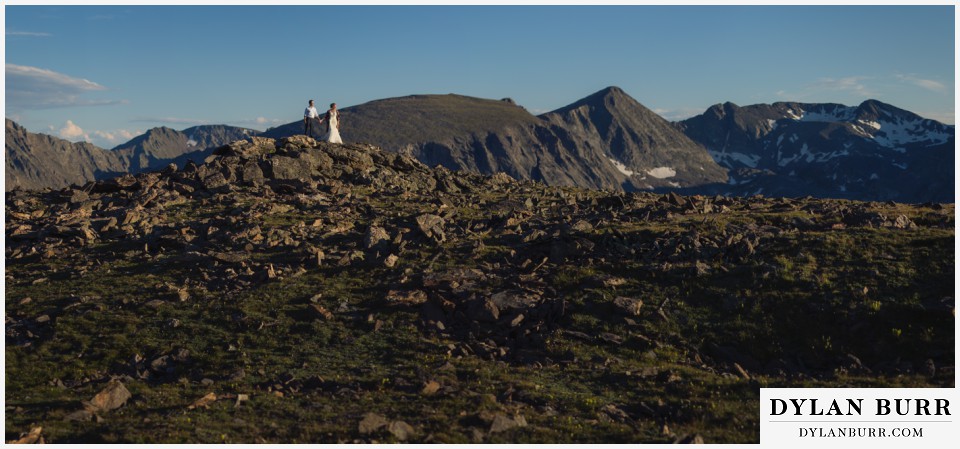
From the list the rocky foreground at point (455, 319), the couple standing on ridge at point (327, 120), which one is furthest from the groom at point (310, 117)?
the rocky foreground at point (455, 319)

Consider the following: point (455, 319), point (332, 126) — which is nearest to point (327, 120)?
point (332, 126)

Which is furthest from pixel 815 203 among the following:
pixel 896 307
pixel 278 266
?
pixel 278 266

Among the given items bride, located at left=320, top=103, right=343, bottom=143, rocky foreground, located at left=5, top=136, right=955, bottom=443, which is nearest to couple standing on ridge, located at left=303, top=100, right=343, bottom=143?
bride, located at left=320, top=103, right=343, bottom=143

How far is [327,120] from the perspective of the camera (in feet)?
222

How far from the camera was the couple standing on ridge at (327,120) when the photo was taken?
63213 millimetres

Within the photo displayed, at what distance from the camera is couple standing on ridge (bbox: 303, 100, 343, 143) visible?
63213mm

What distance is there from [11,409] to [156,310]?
10.1 m

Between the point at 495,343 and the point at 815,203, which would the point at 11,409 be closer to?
the point at 495,343

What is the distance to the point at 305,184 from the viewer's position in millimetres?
55469

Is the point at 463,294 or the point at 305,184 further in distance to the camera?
the point at 305,184

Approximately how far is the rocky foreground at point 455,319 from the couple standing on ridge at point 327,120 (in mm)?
16211

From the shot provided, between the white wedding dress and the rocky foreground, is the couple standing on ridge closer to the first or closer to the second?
the white wedding dress

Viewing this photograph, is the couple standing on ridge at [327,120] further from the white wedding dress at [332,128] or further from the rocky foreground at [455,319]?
the rocky foreground at [455,319]

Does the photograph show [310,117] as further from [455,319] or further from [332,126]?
[455,319]
